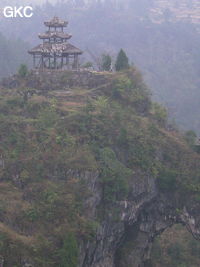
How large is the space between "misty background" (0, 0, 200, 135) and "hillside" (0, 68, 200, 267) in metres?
45.1

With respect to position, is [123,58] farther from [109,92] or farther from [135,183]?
[135,183]

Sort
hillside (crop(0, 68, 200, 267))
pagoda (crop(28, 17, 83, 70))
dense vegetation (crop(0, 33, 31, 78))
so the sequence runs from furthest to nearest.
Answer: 1. dense vegetation (crop(0, 33, 31, 78))
2. pagoda (crop(28, 17, 83, 70))
3. hillside (crop(0, 68, 200, 267))

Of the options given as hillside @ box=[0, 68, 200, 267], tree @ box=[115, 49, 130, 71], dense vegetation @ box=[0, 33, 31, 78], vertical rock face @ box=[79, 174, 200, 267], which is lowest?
vertical rock face @ box=[79, 174, 200, 267]

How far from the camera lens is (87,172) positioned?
28703 mm

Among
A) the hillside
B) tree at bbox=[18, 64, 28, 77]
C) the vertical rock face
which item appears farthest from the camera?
tree at bbox=[18, 64, 28, 77]

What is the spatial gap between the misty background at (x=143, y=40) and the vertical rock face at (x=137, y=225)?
159 feet

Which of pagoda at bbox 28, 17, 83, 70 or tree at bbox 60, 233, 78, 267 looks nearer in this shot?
tree at bbox 60, 233, 78, 267

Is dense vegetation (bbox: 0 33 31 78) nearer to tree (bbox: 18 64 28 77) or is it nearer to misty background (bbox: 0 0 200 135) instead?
misty background (bbox: 0 0 200 135)

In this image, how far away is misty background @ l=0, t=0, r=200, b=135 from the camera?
293 ft

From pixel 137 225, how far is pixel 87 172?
7.31m

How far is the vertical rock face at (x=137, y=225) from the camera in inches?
1166

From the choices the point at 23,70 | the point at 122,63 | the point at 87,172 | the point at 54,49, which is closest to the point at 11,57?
the point at 54,49

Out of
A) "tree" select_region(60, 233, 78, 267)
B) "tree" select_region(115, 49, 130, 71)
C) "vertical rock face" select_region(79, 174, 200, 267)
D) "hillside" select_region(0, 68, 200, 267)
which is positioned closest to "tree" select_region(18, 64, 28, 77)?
"hillside" select_region(0, 68, 200, 267)

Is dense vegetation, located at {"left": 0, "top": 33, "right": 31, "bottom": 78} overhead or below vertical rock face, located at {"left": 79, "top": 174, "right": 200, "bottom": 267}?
overhead
